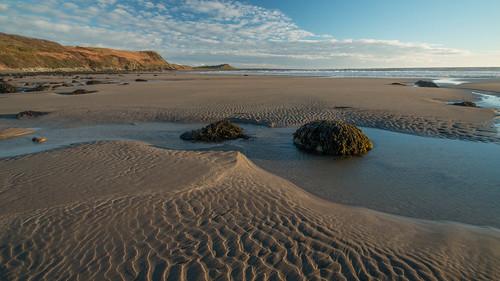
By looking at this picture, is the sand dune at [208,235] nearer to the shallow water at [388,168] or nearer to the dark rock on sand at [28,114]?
the shallow water at [388,168]

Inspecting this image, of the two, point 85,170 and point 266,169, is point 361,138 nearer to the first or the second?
point 266,169

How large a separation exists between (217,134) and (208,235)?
6.14 metres

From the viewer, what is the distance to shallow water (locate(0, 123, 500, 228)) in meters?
5.76

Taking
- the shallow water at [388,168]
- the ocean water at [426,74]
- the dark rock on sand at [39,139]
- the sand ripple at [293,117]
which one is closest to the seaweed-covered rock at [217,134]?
the shallow water at [388,168]

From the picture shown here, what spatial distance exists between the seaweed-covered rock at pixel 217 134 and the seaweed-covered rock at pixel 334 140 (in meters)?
2.40

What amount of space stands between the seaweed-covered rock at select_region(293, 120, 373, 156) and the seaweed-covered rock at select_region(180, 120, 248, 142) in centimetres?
240

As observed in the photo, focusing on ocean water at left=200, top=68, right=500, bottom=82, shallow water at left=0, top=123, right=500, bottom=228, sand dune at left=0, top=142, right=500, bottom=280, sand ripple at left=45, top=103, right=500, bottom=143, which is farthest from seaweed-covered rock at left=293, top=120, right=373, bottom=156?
ocean water at left=200, top=68, right=500, bottom=82

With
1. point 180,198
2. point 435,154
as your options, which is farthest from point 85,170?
point 435,154

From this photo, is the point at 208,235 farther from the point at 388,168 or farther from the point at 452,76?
the point at 452,76

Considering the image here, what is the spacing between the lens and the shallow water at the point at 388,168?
227 inches

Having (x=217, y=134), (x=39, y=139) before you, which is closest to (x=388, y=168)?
(x=217, y=134)

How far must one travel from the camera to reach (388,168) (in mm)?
7754

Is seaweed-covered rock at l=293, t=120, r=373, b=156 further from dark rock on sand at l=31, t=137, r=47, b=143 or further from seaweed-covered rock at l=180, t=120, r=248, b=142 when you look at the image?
dark rock on sand at l=31, t=137, r=47, b=143

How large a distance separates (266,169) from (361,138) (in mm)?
3188
